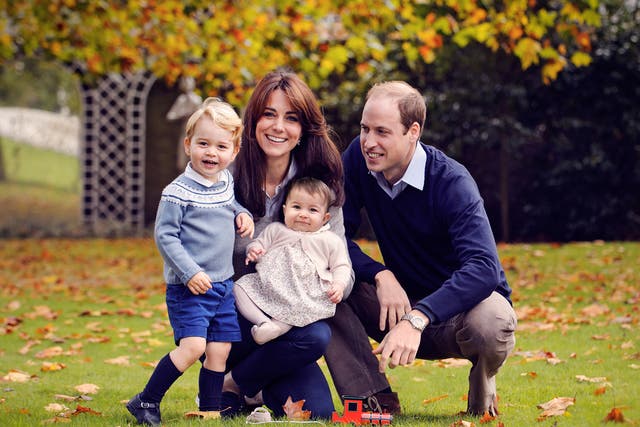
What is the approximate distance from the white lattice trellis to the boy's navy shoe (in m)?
11.9

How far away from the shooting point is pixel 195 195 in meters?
3.82

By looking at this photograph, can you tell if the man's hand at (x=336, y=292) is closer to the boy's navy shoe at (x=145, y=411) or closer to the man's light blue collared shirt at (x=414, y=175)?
the man's light blue collared shirt at (x=414, y=175)

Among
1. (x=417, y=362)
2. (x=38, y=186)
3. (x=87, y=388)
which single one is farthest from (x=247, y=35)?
(x=38, y=186)

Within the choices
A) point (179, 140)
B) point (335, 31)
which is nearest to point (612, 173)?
point (335, 31)

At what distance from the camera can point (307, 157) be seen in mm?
4246

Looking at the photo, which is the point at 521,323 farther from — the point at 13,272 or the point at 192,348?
the point at 13,272

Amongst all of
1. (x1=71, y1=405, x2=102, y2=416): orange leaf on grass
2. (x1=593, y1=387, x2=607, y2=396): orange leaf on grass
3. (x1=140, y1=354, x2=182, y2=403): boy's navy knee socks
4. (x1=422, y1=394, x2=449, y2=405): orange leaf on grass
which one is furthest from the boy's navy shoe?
(x1=593, y1=387, x2=607, y2=396): orange leaf on grass

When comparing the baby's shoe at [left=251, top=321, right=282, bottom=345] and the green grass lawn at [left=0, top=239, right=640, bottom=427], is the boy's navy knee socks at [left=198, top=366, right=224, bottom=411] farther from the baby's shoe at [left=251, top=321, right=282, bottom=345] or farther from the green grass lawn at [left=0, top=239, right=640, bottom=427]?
the baby's shoe at [left=251, top=321, right=282, bottom=345]

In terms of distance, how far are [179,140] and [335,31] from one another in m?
3.88

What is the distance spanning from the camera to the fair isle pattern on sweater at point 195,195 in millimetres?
3771

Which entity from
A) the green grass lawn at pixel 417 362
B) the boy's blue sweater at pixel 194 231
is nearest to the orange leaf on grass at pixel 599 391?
the green grass lawn at pixel 417 362

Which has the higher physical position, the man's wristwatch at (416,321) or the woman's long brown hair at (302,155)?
the woman's long brown hair at (302,155)

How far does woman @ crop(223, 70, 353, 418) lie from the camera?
4086mm

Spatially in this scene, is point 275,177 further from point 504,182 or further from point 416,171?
point 504,182
